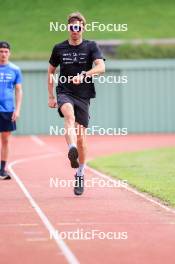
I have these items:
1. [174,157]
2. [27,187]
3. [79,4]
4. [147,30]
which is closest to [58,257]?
[27,187]

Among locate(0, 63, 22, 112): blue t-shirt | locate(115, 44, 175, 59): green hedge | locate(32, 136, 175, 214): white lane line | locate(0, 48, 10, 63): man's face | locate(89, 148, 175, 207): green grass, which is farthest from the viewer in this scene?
locate(115, 44, 175, 59): green hedge

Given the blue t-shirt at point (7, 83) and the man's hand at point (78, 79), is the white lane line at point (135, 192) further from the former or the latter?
the blue t-shirt at point (7, 83)

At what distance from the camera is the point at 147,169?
1748 centimetres

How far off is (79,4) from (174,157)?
40931mm

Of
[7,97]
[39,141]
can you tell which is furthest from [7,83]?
[39,141]

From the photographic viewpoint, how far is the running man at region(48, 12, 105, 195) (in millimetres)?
11680

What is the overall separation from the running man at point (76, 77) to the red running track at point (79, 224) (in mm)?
686

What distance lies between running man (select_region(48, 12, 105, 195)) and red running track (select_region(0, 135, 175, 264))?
0.69m

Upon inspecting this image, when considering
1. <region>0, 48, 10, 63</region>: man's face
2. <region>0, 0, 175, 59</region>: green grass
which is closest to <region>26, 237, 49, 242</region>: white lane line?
<region>0, 48, 10, 63</region>: man's face

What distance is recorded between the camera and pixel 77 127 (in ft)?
39.8

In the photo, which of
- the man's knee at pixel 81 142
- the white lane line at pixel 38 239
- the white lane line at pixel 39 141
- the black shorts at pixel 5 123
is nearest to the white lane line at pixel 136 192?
the man's knee at pixel 81 142

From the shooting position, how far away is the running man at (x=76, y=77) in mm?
11680

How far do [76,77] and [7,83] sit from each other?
3564 millimetres

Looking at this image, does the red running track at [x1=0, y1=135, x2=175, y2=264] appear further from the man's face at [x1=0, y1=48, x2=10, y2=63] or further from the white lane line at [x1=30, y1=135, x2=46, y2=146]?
the white lane line at [x1=30, y1=135, x2=46, y2=146]
